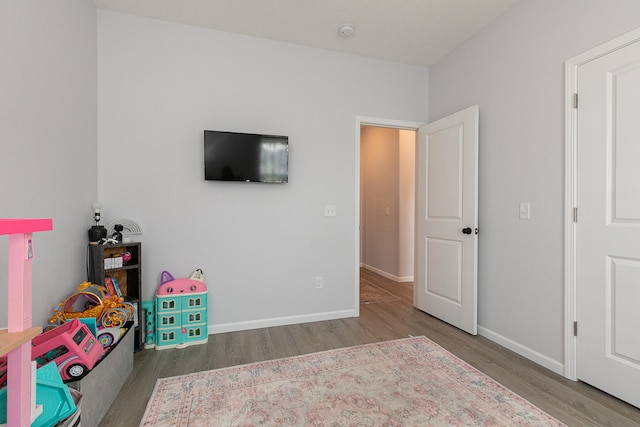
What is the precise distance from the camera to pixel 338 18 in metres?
2.51

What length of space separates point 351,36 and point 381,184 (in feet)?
9.59

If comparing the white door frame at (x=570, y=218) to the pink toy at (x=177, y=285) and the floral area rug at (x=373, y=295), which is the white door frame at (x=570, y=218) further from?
the pink toy at (x=177, y=285)

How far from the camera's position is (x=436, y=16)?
2486mm

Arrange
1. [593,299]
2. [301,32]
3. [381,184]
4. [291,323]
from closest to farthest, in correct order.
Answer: [593,299], [301,32], [291,323], [381,184]

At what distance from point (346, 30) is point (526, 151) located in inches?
71.1

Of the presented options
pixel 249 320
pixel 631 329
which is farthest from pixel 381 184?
pixel 631 329

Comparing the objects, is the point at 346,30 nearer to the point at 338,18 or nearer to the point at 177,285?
the point at 338,18

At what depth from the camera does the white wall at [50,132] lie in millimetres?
1489

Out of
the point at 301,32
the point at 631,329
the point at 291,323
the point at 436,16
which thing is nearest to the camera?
the point at 631,329

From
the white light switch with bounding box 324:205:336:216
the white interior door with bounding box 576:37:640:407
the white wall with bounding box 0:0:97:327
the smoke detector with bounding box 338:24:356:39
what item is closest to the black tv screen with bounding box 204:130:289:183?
the white light switch with bounding box 324:205:336:216

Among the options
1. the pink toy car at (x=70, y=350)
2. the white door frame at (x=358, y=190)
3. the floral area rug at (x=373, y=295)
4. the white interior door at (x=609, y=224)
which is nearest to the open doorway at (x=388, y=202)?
the floral area rug at (x=373, y=295)

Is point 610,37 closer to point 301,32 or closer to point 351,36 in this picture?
point 351,36

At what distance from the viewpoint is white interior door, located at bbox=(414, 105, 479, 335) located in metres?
2.65

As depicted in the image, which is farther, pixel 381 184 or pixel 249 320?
pixel 381 184
